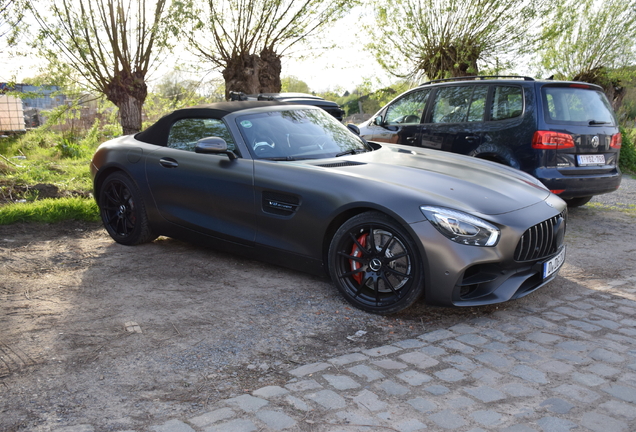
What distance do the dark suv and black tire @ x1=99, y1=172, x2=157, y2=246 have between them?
3966 mm

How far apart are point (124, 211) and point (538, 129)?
4660mm

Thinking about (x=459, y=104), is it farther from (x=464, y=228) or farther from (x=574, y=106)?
(x=464, y=228)

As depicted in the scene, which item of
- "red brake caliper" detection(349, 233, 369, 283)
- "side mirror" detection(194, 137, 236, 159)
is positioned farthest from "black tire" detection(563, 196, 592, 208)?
"side mirror" detection(194, 137, 236, 159)

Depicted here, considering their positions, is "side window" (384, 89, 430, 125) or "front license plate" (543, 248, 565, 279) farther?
"side window" (384, 89, 430, 125)

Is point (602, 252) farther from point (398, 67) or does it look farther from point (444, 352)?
point (398, 67)

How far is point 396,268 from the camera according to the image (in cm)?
414

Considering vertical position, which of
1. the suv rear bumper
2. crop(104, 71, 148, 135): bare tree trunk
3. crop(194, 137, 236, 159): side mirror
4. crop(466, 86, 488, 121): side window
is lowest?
the suv rear bumper

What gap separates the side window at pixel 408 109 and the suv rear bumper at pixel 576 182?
81.4 inches

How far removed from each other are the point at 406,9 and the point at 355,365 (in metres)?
12.1

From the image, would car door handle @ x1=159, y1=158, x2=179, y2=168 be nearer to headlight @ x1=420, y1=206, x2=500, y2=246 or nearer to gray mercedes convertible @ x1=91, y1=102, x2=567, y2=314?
gray mercedes convertible @ x1=91, y1=102, x2=567, y2=314

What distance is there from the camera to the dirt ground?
300 cm

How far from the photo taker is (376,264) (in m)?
4.20

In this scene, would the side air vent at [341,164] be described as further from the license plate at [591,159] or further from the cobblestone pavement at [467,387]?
the license plate at [591,159]

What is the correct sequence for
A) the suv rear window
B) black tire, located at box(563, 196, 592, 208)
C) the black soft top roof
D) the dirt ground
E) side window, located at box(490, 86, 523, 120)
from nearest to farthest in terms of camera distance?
the dirt ground < the black soft top roof < the suv rear window < side window, located at box(490, 86, 523, 120) < black tire, located at box(563, 196, 592, 208)
